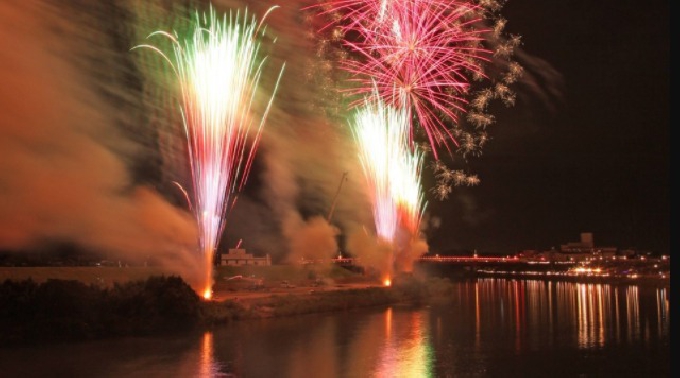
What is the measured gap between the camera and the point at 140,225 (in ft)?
95.3

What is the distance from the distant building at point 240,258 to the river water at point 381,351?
25.1 metres

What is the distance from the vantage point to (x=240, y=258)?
49000mm

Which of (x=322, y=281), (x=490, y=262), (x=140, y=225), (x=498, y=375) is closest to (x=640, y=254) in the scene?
(x=490, y=262)

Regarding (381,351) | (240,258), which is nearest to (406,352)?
(381,351)

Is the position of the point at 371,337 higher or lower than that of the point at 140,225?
lower

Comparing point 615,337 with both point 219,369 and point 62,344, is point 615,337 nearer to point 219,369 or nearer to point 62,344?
point 219,369

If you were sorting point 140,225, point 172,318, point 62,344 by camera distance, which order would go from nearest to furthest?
point 62,344 < point 172,318 < point 140,225

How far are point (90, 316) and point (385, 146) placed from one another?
1567 centimetres

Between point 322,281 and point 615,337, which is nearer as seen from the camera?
point 615,337

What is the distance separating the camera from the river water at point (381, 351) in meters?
13.0

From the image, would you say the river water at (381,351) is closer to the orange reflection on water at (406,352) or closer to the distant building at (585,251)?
the orange reflection on water at (406,352)

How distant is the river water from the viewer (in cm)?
1304

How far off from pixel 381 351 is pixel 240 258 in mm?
34709

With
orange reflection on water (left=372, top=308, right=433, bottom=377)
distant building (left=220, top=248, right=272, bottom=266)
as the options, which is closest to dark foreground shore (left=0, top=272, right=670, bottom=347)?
orange reflection on water (left=372, top=308, right=433, bottom=377)
